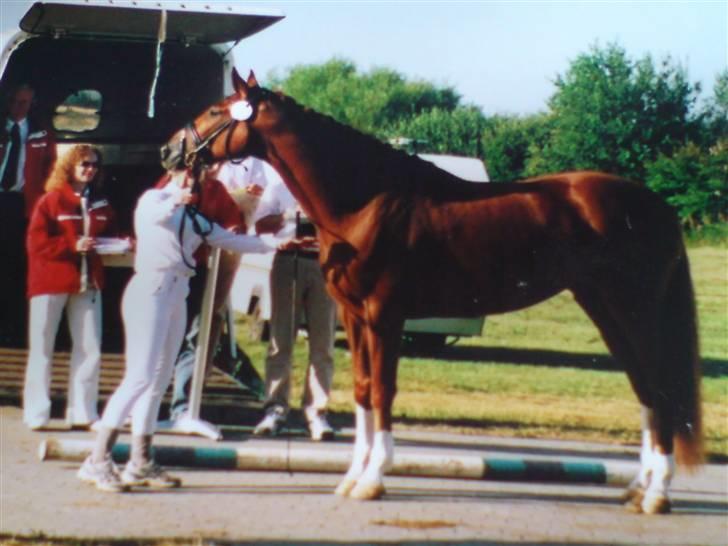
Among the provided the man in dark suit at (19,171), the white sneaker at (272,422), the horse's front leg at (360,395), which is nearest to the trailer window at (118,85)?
the man in dark suit at (19,171)

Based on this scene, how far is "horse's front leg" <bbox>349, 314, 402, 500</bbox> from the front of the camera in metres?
5.25

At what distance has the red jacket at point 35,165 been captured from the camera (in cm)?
610

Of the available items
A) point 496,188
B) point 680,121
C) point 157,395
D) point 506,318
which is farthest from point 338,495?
point 506,318

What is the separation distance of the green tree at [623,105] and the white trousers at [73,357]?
2.28 meters

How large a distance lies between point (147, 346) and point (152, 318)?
109 mm

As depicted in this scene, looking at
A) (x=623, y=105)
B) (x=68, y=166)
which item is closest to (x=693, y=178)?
(x=623, y=105)

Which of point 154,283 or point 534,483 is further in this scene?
point 534,483

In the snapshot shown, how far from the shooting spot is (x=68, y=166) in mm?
5824

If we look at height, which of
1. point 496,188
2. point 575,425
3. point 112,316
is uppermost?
point 496,188

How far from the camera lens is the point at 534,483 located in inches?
227

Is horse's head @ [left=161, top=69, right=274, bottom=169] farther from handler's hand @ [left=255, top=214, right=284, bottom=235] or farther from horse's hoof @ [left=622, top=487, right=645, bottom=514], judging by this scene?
horse's hoof @ [left=622, top=487, right=645, bottom=514]

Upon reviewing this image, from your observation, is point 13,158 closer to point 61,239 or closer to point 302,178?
point 61,239

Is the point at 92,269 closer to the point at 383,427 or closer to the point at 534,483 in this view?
the point at 383,427

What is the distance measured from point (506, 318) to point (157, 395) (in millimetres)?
9536
